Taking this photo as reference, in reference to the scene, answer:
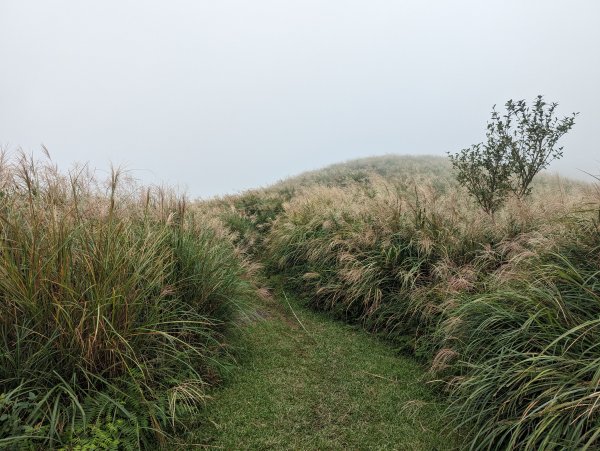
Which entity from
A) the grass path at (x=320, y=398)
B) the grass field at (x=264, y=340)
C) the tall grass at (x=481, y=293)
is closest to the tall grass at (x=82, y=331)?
the grass field at (x=264, y=340)

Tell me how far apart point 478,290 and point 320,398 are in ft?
6.82

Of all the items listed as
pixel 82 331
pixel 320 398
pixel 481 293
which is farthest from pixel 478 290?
pixel 82 331

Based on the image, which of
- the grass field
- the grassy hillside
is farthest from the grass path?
the grassy hillside

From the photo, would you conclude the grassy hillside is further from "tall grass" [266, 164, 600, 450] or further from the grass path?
the grass path

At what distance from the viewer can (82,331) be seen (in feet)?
8.71

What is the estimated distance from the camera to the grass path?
2.91m

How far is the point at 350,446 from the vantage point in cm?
285

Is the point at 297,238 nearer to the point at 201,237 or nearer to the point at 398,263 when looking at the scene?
the point at 398,263

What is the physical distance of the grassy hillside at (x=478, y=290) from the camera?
2491 mm

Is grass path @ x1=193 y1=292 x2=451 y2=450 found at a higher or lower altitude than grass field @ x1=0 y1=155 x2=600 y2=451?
lower

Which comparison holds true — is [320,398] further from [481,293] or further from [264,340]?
[481,293]

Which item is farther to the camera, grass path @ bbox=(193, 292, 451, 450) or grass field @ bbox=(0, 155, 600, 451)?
grass path @ bbox=(193, 292, 451, 450)

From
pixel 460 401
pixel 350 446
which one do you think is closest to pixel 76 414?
pixel 350 446

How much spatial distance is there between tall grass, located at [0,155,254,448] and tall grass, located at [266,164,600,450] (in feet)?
7.37
